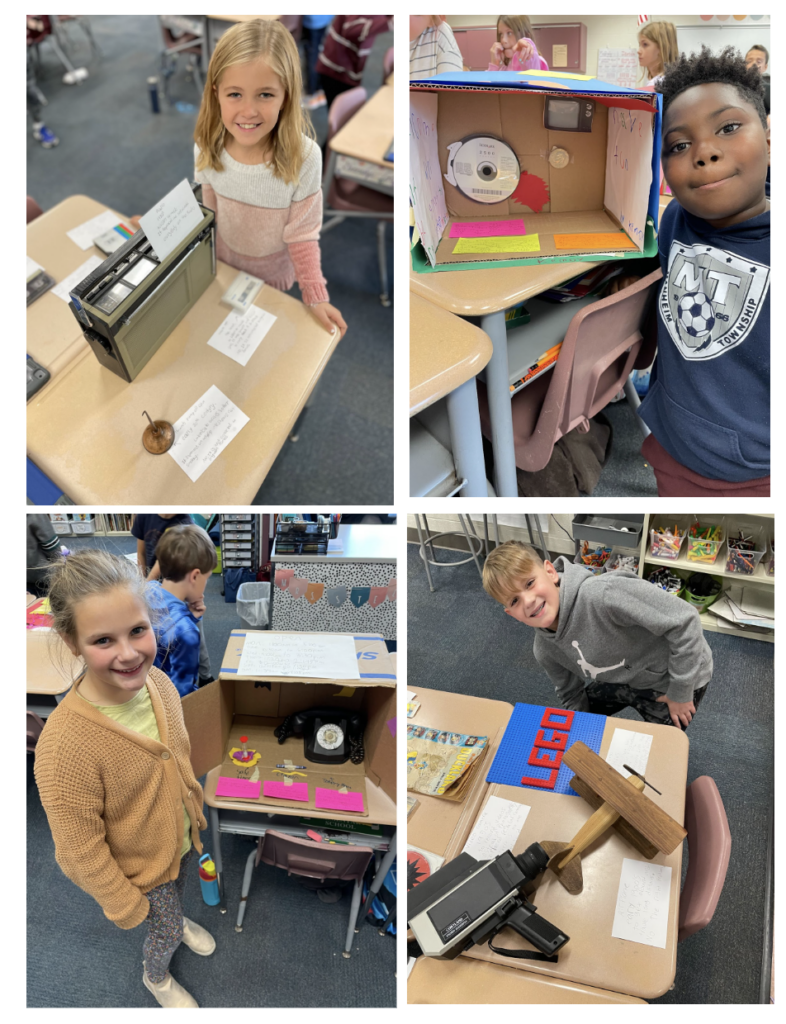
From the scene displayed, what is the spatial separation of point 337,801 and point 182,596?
27.3 inches

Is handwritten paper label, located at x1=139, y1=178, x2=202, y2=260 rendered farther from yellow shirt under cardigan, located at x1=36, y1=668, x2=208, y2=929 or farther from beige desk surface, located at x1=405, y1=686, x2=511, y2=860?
beige desk surface, located at x1=405, y1=686, x2=511, y2=860

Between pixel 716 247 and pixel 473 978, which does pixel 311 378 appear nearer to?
pixel 716 247

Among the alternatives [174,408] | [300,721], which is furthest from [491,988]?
[174,408]

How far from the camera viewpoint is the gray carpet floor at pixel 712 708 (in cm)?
171

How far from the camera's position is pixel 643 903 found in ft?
4.19

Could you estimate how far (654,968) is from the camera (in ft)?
3.84

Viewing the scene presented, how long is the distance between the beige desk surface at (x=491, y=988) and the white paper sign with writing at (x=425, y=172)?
1.44 m

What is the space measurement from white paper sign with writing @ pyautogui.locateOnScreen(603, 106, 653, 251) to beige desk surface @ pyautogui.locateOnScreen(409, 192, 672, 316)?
146 millimetres

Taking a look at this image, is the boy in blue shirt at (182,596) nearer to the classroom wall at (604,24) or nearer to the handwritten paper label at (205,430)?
the handwritten paper label at (205,430)

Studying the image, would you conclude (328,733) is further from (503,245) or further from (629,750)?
(503,245)

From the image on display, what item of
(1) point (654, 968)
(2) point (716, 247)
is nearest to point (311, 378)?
(2) point (716, 247)

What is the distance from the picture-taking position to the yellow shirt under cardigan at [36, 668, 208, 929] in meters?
1.22

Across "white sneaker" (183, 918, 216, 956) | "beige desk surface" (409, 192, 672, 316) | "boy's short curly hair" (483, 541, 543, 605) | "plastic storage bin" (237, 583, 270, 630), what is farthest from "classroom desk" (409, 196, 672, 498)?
"white sneaker" (183, 918, 216, 956)
